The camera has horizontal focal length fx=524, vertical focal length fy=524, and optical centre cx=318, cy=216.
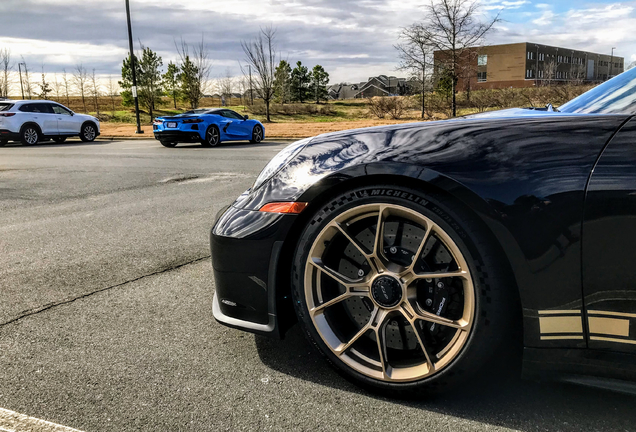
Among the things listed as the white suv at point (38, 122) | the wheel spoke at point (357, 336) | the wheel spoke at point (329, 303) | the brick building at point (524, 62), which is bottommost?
the wheel spoke at point (357, 336)

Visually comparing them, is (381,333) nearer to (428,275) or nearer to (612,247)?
(428,275)

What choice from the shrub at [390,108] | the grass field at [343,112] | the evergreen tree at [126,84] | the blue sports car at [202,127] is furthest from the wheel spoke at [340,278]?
the evergreen tree at [126,84]

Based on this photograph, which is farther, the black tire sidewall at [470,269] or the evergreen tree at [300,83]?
the evergreen tree at [300,83]

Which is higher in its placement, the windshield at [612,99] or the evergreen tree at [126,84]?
the evergreen tree at [126,84]

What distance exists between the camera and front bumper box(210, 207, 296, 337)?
2.29 metres

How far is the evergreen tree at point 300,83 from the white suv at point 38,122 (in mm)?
48826

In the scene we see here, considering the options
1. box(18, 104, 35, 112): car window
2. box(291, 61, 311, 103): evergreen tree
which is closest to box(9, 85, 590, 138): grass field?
box(18, 104, 35, 112): car window

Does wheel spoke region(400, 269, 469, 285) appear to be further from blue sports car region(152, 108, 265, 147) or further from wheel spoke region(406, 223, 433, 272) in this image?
blue sports car region(152, 108, 265, 147)

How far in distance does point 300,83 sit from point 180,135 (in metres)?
55.2

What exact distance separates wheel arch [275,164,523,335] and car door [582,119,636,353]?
0.82ft

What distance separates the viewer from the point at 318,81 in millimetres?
72250

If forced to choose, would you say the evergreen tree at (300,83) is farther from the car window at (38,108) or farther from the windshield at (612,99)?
the windshield at (612,99)

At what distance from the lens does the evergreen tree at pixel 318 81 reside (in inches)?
2822

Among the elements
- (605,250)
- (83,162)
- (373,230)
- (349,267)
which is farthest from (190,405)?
(83,162)
